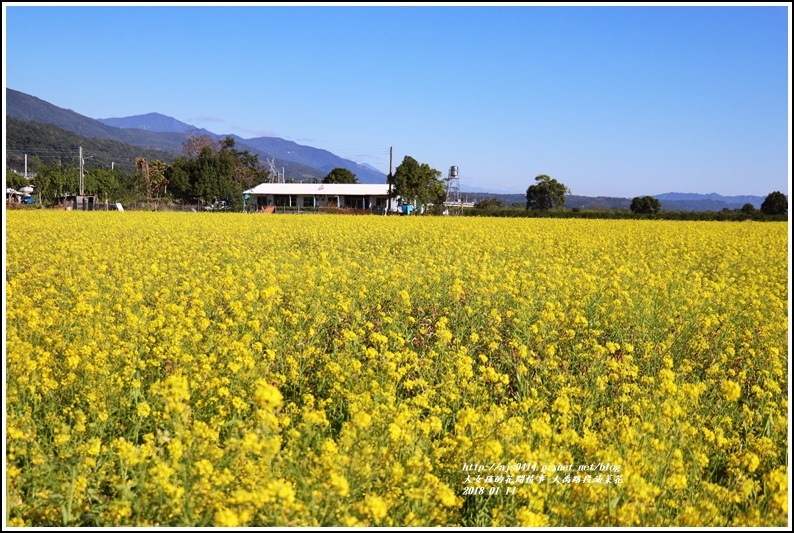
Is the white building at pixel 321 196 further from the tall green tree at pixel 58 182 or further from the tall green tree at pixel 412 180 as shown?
the tall green tree at pixel 58 182

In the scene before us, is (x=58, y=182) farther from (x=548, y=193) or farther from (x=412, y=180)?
(x=548, y=193)

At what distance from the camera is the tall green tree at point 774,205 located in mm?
42031

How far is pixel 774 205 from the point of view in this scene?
42625mm

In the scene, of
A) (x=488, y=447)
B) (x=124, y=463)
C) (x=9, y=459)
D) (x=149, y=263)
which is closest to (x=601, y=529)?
(x=488, y=447)

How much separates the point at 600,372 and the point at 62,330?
14.2 feet

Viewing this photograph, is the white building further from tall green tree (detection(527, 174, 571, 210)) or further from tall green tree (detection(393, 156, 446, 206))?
tall green tree (detection(527, 174, 571, 210))

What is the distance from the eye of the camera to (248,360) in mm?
4008

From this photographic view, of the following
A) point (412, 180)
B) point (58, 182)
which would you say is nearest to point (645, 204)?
point (412, 180)

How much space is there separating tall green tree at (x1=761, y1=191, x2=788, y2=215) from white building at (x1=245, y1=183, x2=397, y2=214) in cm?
2954

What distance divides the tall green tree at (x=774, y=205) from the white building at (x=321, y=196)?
96.9 feet

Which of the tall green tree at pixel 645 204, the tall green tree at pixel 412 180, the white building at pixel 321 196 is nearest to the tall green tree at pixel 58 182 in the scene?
the white building at pixel 321 196

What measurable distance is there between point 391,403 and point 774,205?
1868 inches

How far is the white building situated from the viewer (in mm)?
56750

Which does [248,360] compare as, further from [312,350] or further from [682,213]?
[682,213]
